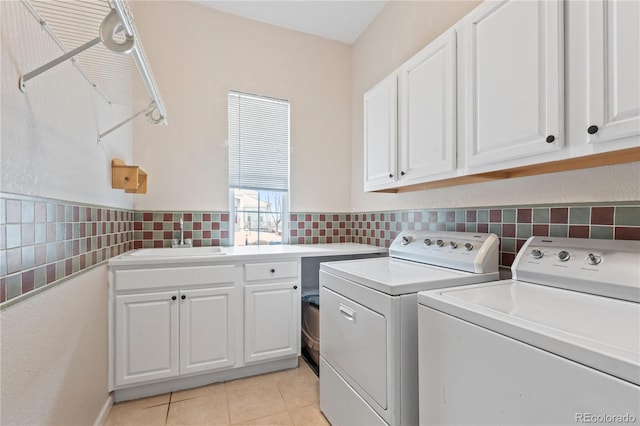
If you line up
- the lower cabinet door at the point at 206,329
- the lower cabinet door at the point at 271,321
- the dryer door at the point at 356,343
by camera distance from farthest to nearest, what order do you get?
the lower cabinet door at the point at 271,321, the lower cabinet door at the point at 206,329, the dryer door at the point at 356,343

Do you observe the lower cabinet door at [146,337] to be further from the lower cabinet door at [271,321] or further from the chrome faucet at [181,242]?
the chrome faucet at [181,242]

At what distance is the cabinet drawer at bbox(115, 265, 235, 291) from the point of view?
177cm

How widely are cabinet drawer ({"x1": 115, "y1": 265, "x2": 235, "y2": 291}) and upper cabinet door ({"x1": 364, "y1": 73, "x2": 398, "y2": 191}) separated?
3.90ft

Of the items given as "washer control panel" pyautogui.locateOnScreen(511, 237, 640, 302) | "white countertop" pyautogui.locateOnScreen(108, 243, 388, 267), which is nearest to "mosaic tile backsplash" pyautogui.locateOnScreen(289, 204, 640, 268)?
"washer control panel" pyautogui.locateOnScreen(511, 237, 640, 302)

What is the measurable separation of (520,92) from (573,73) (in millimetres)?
173

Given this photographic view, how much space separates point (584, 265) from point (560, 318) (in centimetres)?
39

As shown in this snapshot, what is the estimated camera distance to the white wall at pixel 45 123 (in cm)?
86

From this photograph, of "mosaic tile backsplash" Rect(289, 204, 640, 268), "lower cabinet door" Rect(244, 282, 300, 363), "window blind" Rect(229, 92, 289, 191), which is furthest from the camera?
"window blind" Rect(229, 92, 289, 191)

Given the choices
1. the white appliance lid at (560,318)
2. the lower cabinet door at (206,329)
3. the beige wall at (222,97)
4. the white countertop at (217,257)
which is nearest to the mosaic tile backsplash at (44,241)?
the white countertop at (217,257)

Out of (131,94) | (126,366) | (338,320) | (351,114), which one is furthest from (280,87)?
(126,366)

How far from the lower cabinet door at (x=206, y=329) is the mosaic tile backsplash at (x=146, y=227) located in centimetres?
59

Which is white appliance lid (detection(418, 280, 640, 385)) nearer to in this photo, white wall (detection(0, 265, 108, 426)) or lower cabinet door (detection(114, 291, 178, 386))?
white wall (detection(0, 265, 108, 426))

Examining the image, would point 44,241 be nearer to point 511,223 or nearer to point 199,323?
point 199,323

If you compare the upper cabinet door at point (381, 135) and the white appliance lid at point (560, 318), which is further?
the upper cabinet door at point (381, 135)
